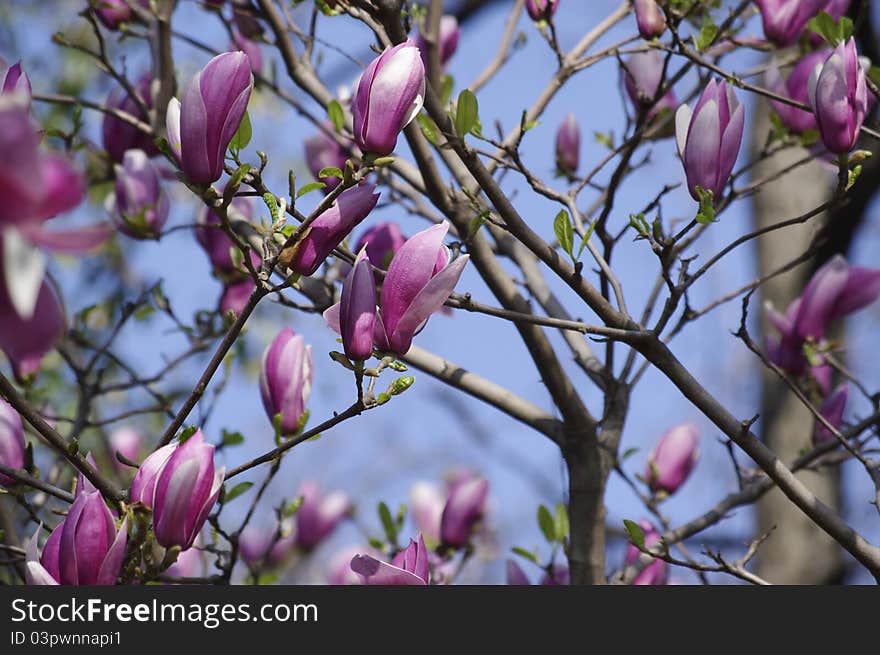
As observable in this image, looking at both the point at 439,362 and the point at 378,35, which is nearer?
the point at 378,35

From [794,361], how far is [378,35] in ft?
3.14

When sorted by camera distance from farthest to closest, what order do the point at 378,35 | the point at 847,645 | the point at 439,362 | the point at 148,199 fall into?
the point at 148,199
the point at 439,362
the point at 378,35
the point at 847,645

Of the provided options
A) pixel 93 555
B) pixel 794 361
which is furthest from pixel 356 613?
pixel 794 361

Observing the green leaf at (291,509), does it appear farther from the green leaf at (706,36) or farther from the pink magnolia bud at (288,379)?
the green leaf at (706,36)

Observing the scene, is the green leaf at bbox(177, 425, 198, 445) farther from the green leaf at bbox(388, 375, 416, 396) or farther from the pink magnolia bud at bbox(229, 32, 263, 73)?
the pink magnolia bud at bbox(229, 32, 263, 73)

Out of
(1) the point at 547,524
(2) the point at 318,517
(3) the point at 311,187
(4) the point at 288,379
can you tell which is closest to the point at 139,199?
(4) the point at 288,379

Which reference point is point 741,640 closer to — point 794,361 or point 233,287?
point 794,361

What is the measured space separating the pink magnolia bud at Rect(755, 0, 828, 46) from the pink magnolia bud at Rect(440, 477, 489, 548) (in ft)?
2.94

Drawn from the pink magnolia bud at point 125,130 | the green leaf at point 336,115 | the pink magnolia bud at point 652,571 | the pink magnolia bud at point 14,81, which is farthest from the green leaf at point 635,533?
the pink magnolia bud at point 125,130

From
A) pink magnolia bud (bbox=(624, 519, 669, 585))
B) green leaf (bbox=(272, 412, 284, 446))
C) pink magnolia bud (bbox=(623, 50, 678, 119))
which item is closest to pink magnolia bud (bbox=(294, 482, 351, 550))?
pink magnolia bud (bbox=(624, 519, 669, 585))

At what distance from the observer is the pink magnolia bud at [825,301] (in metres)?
1.70

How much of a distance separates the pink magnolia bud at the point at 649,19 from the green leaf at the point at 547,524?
749 mm

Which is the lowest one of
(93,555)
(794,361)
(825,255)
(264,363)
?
(93,555)

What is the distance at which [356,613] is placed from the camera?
1022 mm
